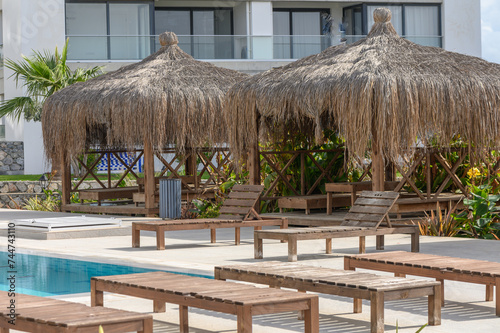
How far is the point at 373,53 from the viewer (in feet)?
40.0

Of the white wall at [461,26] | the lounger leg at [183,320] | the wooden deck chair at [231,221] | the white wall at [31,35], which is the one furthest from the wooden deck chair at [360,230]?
the white wall at [461,26]

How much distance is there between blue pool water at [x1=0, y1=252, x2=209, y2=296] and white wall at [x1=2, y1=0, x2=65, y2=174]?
19.8m

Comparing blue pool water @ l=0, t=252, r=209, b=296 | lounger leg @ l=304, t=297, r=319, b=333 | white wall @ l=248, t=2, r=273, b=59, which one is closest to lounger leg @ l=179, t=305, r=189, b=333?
lounger leg @ l=304, t=297, r=319, b=333

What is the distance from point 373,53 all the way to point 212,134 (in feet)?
13.5

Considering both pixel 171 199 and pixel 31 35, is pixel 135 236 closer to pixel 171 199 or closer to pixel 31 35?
pixel 171 199

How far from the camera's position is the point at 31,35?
28.9 m

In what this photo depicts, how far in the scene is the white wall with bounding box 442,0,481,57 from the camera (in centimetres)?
3147

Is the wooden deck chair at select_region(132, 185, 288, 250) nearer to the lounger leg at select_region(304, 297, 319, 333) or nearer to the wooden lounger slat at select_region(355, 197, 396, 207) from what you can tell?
the wooden lounger slat at select_region(355, 197, 396, 207)

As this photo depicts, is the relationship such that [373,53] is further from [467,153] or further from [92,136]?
[92,136]

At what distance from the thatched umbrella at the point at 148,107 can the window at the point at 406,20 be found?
15509 millimetres

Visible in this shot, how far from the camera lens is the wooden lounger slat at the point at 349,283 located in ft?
17.3

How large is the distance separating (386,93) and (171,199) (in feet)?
12.6

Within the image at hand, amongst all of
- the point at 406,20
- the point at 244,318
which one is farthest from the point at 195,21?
the point at 244,318

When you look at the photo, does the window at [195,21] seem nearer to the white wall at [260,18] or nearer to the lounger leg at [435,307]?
the white wall at [260,18]
